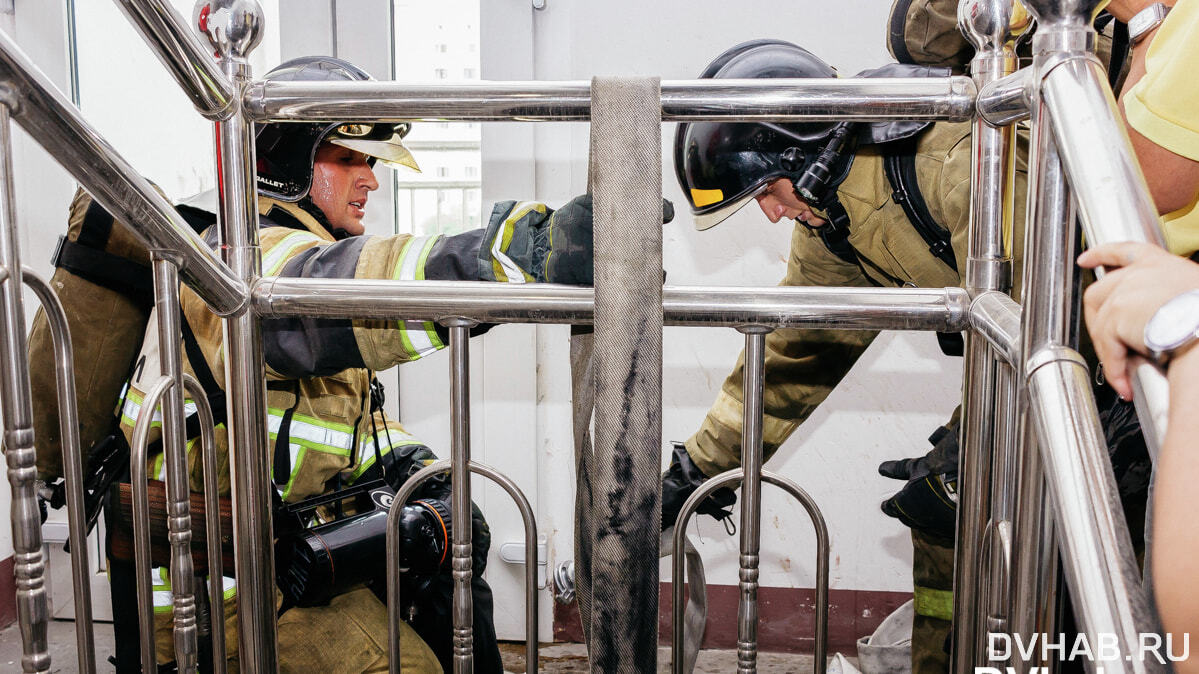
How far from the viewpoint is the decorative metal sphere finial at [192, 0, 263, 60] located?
122cm

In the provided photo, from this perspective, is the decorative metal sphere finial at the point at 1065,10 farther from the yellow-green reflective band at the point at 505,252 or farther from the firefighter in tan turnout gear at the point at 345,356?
the yellow-green reflective band at the point at 505,252

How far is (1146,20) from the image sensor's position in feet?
3.63

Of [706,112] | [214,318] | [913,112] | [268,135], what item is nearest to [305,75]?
[268,135]

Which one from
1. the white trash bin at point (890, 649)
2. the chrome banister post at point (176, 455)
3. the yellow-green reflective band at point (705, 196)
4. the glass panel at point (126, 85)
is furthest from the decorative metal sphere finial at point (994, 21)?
the glass panel at point (126, 85)

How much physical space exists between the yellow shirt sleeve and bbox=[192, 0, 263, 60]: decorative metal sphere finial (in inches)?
42.9

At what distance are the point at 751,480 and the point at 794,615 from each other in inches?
84.2

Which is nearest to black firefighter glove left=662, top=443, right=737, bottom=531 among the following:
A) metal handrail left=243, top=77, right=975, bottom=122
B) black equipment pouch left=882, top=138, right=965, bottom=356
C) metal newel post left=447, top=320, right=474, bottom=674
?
black equipment pouch left=882, top=138, right=965, bottom=356

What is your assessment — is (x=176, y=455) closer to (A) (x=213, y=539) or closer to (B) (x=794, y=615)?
(A) (x=213, y=539)

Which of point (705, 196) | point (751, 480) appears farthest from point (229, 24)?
point (705, 196)

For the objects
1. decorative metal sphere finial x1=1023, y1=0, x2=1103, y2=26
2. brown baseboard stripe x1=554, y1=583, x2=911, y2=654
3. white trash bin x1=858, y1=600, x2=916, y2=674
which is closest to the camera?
decorative metal sphere finial x1=1023, y1=0, x2=1103, y2=26

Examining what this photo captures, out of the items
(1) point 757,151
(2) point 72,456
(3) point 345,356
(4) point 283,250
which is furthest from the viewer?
(1) point 757,151

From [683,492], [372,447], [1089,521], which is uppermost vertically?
[1089,521]

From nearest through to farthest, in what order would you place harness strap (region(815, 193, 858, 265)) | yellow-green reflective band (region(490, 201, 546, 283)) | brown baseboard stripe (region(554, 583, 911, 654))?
yellow-green reflective band (region(490, 201, 546, 283))
harness strap (region(815, 193, 858, 265))
brown baseboard stripe (region(554, 583, 911, 654))

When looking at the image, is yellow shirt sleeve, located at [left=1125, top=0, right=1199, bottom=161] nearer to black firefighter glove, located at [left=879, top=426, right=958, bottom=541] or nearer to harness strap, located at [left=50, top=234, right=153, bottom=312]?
black firefighter glove, located at [left=879, top=426, right=958, bottom=541]
